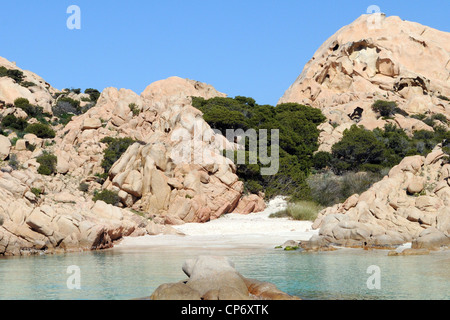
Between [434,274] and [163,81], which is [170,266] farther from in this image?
[163,81]

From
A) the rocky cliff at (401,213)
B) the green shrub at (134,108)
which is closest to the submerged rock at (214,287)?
the rocky cliff at (401,213)

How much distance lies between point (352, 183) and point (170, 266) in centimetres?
2095

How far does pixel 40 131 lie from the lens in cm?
4275

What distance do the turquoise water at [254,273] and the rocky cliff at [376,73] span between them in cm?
4008

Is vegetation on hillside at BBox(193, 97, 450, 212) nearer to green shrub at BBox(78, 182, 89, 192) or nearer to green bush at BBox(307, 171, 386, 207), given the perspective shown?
green bush at BBox(307, 171, 386, 207)

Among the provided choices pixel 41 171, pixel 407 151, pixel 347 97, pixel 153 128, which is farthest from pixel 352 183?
pixel 347 97

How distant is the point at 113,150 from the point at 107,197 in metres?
7.69

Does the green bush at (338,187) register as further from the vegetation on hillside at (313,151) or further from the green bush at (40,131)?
the green bush at (40,131)

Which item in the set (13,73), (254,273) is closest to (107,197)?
(254,273)

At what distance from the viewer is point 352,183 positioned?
1416 inches

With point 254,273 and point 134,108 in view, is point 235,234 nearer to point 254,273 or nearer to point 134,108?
point 254,273

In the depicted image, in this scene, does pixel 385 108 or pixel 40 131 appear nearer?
pixel 40 131

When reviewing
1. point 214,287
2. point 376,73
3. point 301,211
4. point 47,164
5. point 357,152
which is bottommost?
point 214,287

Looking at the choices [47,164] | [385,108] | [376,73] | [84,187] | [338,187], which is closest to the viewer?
[84,187]
